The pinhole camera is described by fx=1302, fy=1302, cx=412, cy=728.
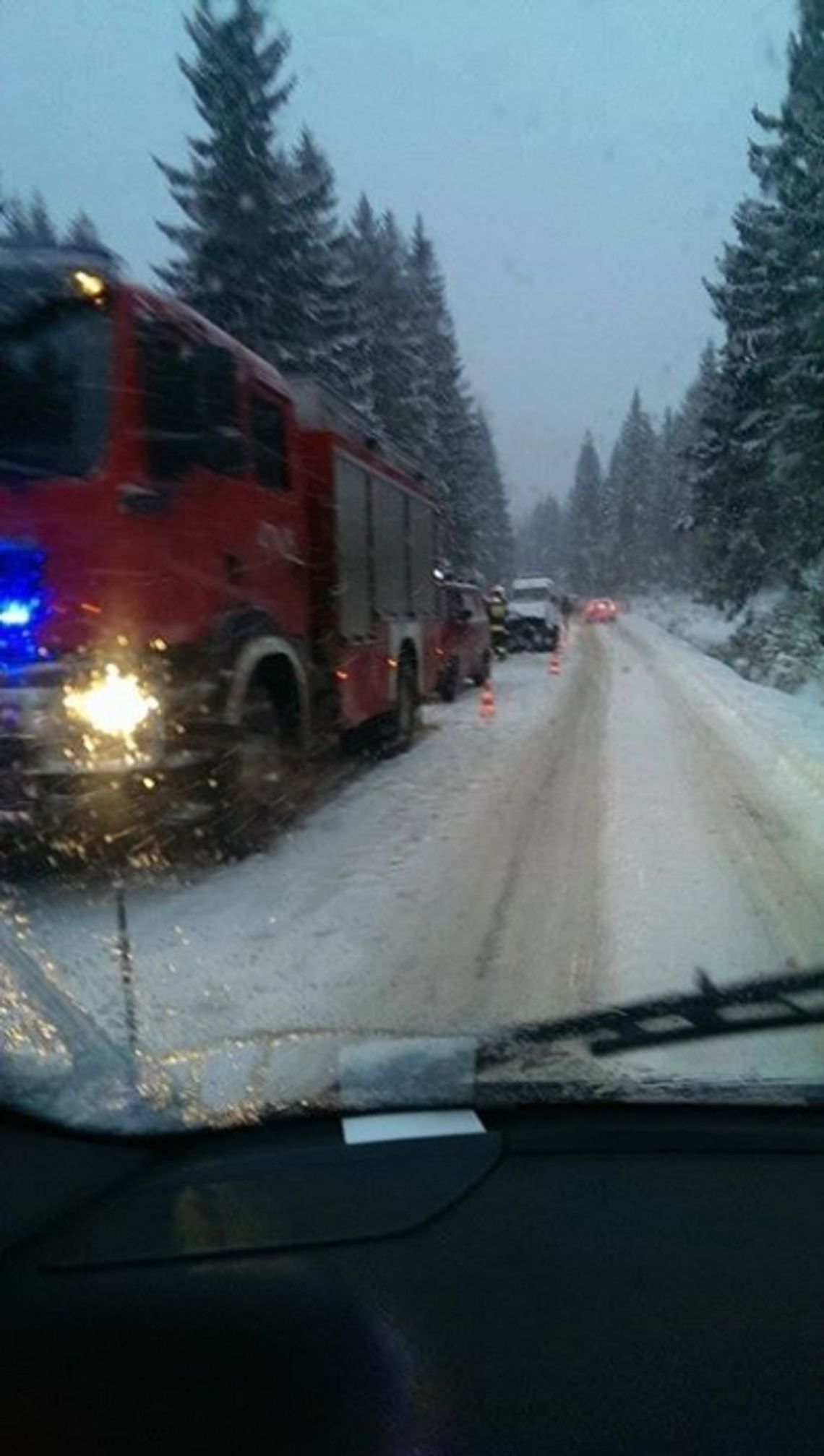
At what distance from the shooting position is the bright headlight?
6492mm

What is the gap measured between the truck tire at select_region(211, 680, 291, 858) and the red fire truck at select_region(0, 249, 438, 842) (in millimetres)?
22

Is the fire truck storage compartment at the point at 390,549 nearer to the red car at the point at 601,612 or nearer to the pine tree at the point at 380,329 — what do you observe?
the pine tree at the point at 380,329

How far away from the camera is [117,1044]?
13.5 feet

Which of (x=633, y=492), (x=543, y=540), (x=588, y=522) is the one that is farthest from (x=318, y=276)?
(x=543, y=540)

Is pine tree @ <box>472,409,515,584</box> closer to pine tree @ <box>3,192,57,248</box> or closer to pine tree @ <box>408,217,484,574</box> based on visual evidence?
pine tree @ <box>408,217,484,574</box>

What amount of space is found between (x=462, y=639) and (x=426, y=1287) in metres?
19.5

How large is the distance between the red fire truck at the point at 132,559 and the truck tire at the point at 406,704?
4381mm

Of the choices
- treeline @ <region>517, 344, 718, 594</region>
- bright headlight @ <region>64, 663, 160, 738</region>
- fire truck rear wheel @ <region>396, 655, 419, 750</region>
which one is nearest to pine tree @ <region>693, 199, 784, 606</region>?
fire truck rear wheel @ <region>396, 655, 419, 750</region>

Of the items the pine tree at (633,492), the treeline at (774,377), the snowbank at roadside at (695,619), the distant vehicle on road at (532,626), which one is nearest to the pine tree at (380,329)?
the treeline at (774,377)

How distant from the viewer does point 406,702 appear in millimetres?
13953

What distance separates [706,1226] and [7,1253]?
1.37 m

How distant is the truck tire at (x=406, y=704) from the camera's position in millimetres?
13562

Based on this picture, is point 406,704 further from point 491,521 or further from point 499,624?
point 491,521

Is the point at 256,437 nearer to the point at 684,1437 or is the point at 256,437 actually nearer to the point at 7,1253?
the point at 7,1253
